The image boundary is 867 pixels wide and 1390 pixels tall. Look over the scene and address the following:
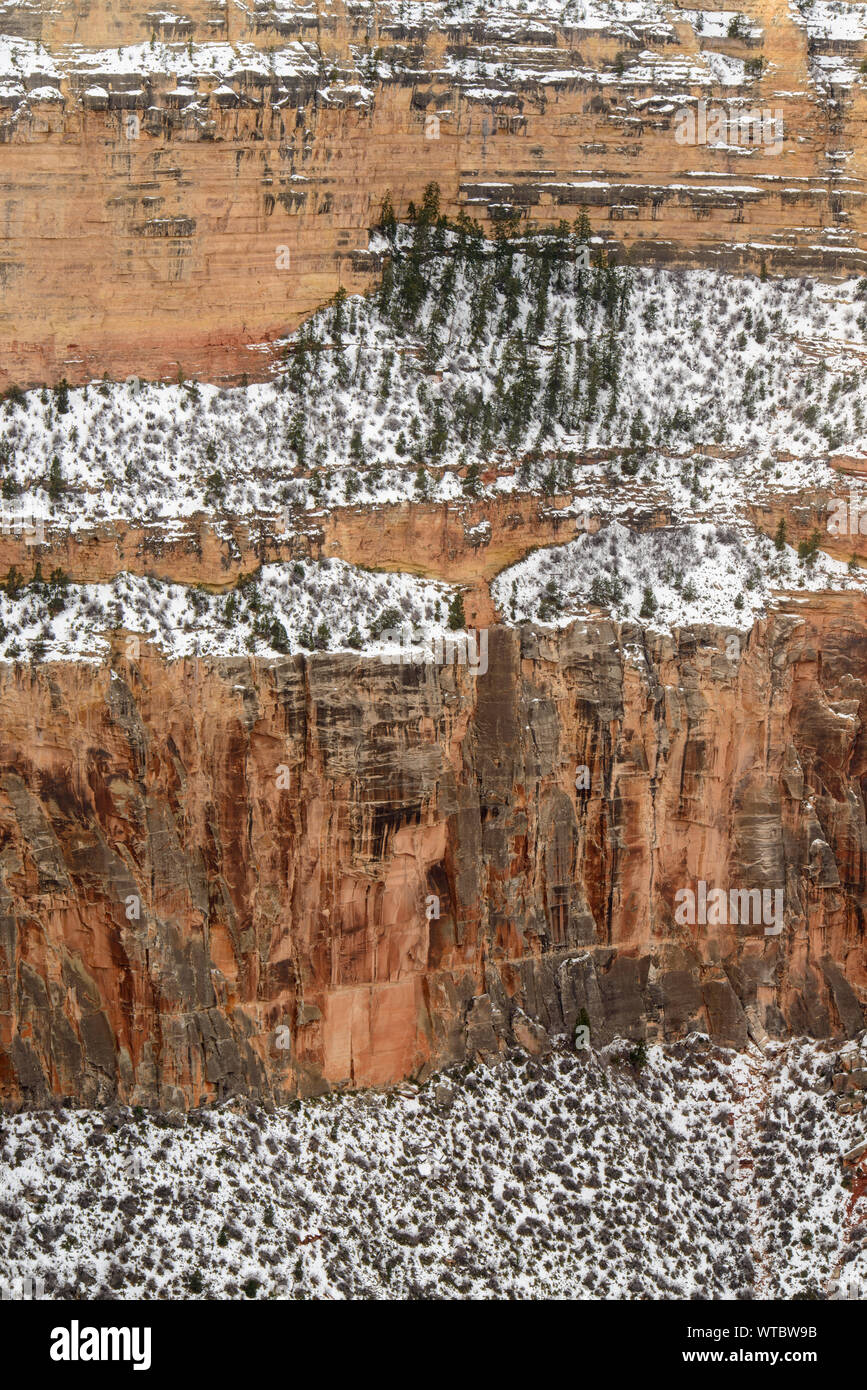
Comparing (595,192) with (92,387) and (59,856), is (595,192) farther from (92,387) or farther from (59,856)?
(59,856)

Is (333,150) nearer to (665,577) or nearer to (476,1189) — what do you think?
(665,577)

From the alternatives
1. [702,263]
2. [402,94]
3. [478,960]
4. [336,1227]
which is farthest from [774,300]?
[336,1227]

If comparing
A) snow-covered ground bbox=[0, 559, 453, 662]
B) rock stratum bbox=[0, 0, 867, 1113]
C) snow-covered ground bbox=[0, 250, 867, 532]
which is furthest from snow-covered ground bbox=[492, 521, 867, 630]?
snow-covered ground bbox=[0, 559, 453, 662]

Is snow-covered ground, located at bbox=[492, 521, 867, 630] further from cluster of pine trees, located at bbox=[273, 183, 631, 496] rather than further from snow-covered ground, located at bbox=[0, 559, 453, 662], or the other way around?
snow-covered ground, located at bbox=[0, 559, 453, 662]

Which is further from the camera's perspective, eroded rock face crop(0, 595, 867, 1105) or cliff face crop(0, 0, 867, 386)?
cliff face crop(0, 0, 867, 386)

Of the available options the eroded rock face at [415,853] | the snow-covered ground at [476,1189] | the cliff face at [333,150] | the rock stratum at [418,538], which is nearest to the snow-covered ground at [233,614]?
the rock stratum at [418,538]

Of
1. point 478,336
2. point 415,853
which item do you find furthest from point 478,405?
point 415,853

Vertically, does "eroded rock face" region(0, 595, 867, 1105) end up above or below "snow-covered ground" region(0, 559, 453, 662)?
below
